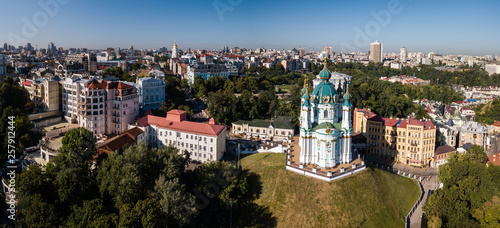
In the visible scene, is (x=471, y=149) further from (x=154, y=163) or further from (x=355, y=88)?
(x=154, y=163)

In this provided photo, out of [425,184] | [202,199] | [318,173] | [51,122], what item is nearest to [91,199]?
[202,199]

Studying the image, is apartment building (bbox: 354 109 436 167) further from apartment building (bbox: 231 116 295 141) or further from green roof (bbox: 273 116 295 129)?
apartment building (bbox: 231 116 295 141)

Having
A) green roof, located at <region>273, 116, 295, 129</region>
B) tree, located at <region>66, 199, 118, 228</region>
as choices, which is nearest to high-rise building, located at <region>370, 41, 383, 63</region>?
green roof, located at <region>273, 116, 295, 129</region>

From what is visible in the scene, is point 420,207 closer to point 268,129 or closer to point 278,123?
point 278,123

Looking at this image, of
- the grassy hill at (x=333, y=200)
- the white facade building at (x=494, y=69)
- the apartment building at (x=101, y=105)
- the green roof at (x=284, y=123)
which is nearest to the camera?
the grassy hill at (x=333, y=200)

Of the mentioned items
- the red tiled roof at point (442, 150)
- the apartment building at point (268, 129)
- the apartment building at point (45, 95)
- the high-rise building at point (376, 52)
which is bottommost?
the red tiled roof at point (442, 150)

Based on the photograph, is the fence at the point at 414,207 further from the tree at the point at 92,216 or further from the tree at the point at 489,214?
the tree at the point at 92,216

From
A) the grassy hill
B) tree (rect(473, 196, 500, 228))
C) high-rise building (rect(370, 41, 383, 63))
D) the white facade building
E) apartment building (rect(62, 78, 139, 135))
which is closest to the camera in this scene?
tree (rect(473, 196, 500, 228))

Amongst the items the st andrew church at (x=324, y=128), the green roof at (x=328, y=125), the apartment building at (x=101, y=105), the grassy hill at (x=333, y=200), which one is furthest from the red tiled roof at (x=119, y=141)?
the green roof at (x=328, y=125)
